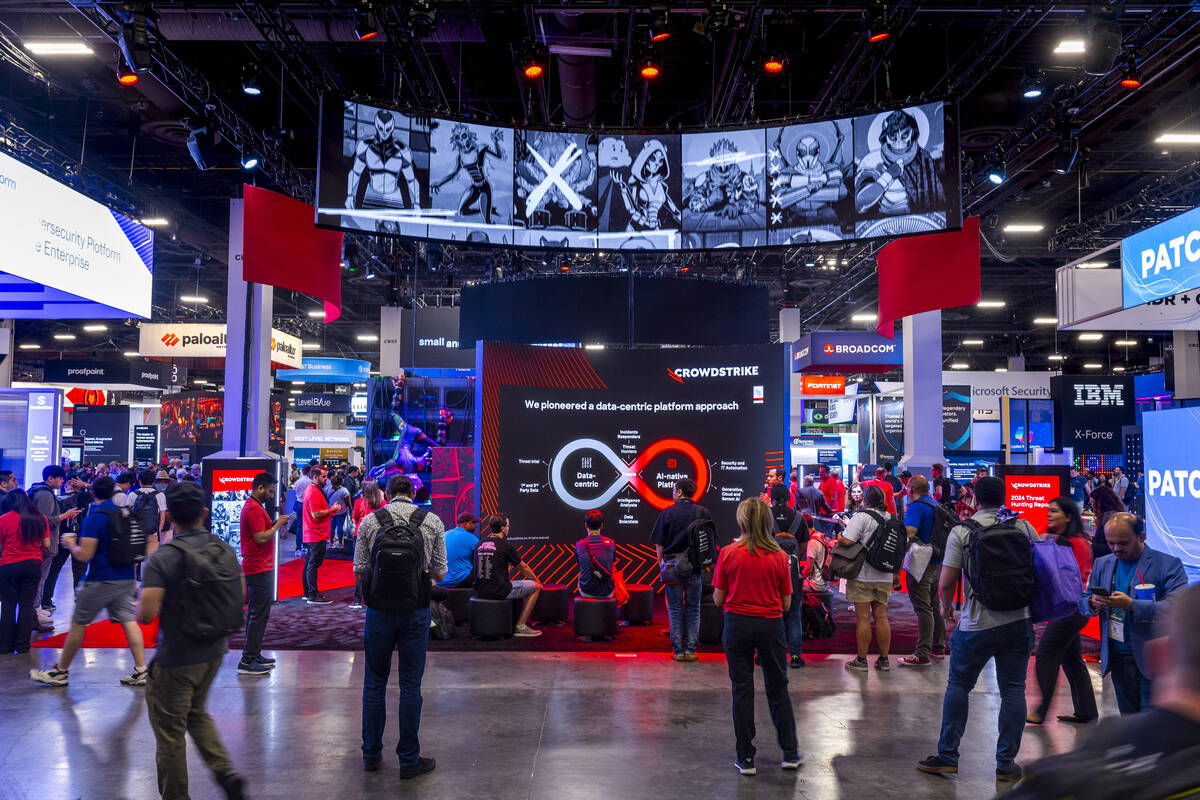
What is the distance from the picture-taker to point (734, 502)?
31.8 ft

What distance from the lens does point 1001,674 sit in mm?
4078

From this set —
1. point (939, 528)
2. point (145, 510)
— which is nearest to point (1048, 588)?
point (939, 528)

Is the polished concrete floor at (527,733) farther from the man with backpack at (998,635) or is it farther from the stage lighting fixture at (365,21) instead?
the stage lighting fixture at (365,21)

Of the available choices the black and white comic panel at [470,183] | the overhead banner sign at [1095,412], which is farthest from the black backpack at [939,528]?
the overhead banner sign at [1095,412]

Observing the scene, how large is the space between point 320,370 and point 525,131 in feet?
58.2

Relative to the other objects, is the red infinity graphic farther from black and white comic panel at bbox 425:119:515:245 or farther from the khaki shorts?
black and white comic panel at bbox 425:119:515:245

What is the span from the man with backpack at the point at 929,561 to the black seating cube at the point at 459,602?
425cm

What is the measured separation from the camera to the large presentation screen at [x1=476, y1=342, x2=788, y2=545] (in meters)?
9.52

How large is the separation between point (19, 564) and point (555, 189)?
598 cm

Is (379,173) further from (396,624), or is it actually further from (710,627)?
(710,627)

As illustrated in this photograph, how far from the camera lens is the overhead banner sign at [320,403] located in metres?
27.9

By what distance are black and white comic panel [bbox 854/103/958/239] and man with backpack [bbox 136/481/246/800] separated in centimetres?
667

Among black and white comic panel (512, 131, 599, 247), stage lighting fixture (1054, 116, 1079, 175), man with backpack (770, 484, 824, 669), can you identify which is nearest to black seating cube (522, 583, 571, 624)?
man with backpack (770, 484, 824, 669)

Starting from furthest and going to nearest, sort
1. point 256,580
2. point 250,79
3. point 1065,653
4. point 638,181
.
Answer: point 250,79 < point 638,181 < point 256,580 < point 1065,653
